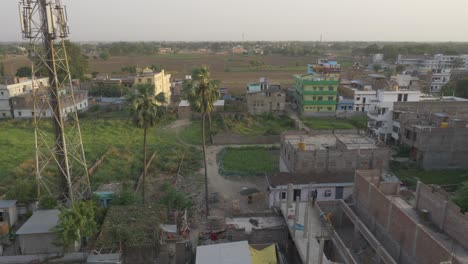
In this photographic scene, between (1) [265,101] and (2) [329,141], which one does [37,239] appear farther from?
(1) [265,101]

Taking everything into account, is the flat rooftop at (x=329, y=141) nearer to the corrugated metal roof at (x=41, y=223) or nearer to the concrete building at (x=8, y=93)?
the corrugated metal roof at (x=41, y=223)

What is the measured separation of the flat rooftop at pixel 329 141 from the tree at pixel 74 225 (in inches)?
657

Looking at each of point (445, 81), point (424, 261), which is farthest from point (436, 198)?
point (445, 81)

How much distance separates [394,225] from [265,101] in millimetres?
39806

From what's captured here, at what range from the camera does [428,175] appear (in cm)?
3198

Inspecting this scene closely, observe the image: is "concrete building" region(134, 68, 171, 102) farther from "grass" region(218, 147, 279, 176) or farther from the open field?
"grass" region(218, 147, 279, 176)

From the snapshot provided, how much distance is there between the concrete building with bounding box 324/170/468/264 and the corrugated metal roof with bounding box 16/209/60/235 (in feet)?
50.1

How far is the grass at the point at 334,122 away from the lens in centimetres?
4900

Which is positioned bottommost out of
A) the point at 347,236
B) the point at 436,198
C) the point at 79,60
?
the point at 347,236

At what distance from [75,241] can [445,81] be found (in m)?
82.8

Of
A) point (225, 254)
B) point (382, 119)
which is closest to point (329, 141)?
point (382, 119)

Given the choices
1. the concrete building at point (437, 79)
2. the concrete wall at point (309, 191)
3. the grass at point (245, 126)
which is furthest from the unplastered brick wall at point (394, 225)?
the concrete building at point (437, 79)

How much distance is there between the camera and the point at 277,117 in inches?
2100

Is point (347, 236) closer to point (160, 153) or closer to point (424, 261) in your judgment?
point (424, 261)
